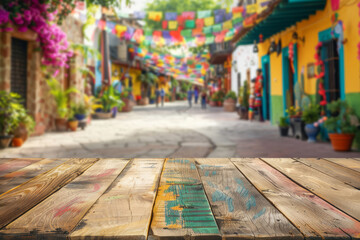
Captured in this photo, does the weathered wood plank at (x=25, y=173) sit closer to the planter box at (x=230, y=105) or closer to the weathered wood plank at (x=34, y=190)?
the weathered wood plank at (x=34, y=190)

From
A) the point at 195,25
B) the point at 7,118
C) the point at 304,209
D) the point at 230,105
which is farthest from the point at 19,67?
the point at 230,105

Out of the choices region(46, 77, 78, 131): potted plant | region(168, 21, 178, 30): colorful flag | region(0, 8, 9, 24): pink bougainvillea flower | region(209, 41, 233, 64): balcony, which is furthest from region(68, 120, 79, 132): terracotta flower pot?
region(209, 41, 233, 64): balcony

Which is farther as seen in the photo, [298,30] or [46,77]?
[46,77]

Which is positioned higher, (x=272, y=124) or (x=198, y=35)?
(x=198, y=35)

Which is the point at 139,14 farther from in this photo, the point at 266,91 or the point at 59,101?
the point at 266,91

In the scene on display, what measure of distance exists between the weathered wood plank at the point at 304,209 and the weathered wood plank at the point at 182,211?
0.22 metres

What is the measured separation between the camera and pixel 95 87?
15.4 m

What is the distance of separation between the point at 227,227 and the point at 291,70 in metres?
8.57

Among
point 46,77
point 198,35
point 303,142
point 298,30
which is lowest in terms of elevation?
point 303,142

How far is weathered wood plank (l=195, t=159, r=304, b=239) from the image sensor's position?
0.80 m

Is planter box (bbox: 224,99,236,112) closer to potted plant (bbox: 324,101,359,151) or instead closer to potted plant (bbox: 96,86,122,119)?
potted plant (bbox: 96,86,122,119)

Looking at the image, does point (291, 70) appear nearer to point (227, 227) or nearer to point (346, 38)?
point (346, 38)

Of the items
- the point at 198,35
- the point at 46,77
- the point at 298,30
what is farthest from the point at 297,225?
the point at 198,35

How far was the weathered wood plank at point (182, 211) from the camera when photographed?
79 cm
